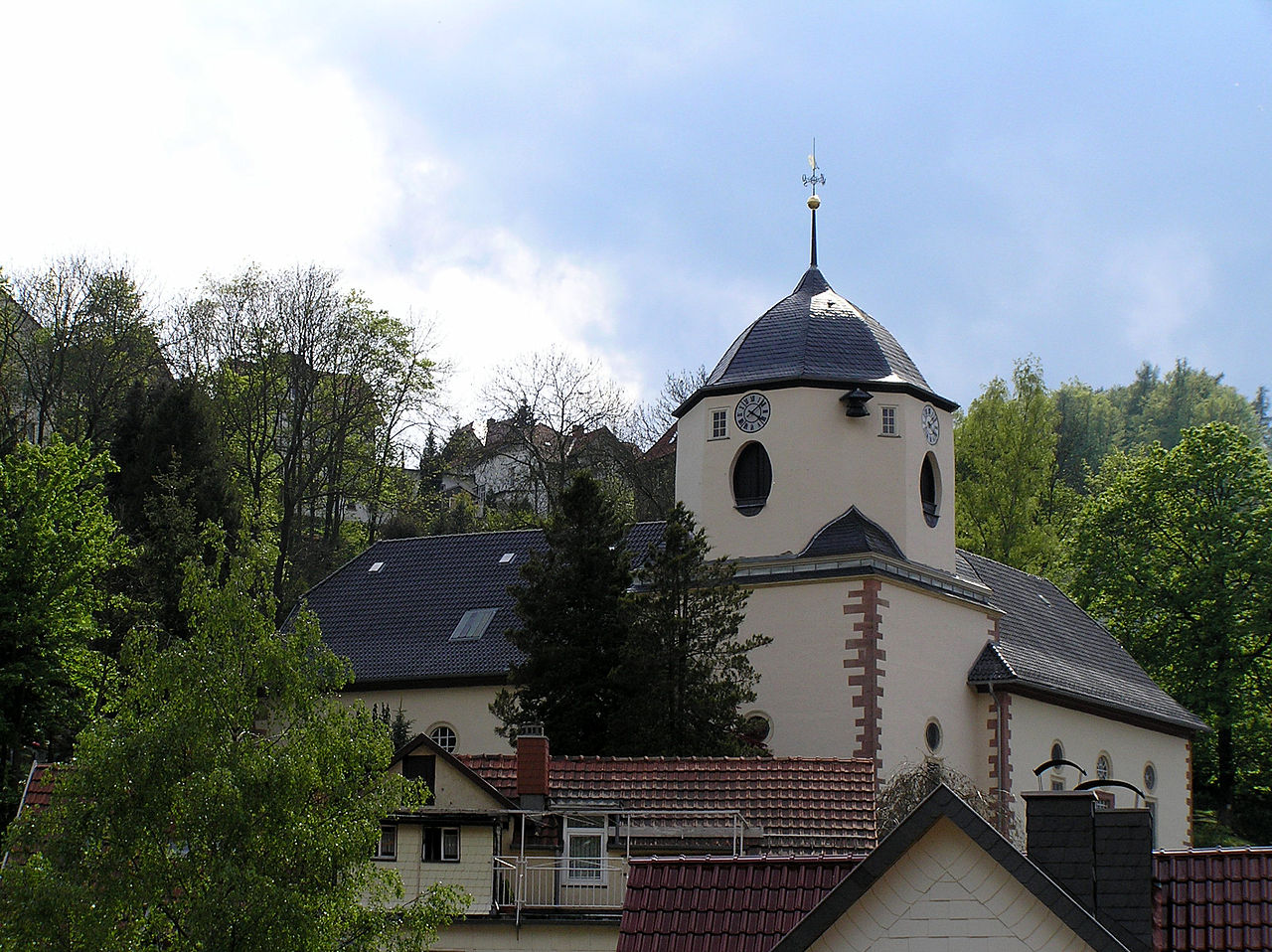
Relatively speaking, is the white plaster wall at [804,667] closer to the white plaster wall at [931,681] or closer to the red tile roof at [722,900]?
the white plaster wall at [931,681]

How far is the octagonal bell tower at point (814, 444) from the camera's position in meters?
35.3

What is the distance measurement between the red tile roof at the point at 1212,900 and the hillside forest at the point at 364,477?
85.9 ft

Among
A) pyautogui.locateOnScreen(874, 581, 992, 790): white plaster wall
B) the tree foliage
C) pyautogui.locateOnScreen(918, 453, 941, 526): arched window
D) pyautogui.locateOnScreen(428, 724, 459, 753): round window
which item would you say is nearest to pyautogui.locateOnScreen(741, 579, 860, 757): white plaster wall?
pyautogui.locateOnScreen(874, 581, 992, 790): white plaster wall

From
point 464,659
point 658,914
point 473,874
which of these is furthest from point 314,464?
point 658,914

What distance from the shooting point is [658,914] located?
625 inches

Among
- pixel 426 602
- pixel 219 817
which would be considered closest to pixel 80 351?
pixel 426 602

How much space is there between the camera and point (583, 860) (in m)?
25.2

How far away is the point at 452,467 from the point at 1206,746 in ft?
86.5

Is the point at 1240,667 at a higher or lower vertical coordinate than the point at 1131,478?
lower

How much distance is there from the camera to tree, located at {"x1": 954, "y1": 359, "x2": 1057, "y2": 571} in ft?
183

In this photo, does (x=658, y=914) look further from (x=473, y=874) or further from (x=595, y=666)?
(x=595, y=666)

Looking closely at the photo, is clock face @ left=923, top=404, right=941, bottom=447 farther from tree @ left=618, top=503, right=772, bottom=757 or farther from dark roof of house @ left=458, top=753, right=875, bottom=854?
dark roof of house @ left=458, top=753, right=875, bottom=854

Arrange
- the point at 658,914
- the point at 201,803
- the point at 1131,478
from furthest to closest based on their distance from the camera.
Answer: the point at 1131,478, the point at 201,803, the point at 658,914

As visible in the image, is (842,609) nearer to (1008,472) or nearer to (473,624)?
(473,624)
